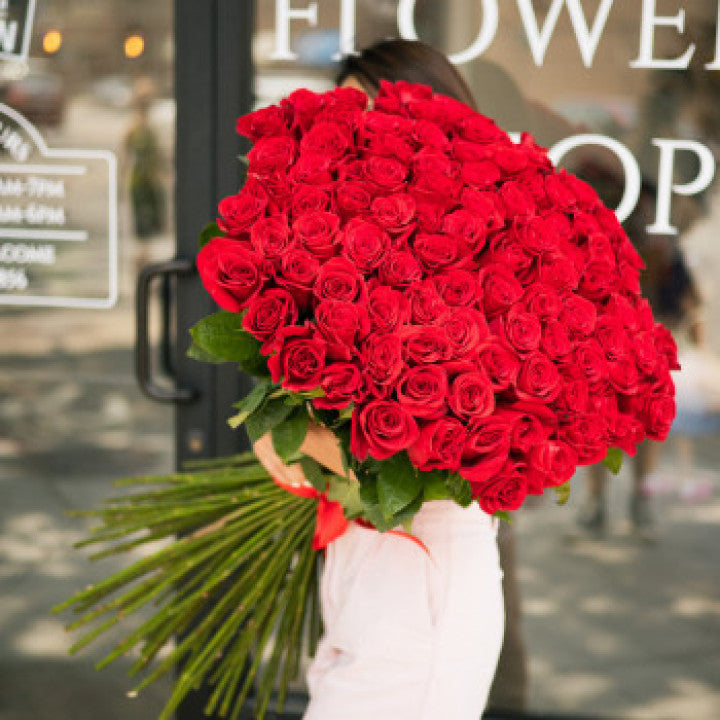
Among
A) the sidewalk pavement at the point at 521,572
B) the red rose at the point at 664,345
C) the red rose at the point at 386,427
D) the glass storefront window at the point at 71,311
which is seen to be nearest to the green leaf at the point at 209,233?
the red rose at the point at 386,427

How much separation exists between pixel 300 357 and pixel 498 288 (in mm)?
265

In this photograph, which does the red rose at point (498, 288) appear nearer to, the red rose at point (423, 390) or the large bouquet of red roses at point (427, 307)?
the large bouquet of red roses at point (427, 307)

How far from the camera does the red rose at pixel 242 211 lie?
129 cm

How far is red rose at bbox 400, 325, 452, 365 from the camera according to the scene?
3.85ft

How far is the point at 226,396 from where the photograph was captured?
7.80 feet

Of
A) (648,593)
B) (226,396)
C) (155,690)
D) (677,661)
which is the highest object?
(226,396)

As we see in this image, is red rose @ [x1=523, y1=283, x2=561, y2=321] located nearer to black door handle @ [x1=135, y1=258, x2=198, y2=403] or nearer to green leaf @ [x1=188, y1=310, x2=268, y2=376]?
green leaf @ [x1=188, y1=310, x2=268, y2=376]

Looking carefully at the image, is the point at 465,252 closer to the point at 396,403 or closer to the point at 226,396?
the point at 396,403

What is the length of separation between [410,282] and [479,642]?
0.62 meters

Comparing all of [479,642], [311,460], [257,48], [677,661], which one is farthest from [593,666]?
[257,48]

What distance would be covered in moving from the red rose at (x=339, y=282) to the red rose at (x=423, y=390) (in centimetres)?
12

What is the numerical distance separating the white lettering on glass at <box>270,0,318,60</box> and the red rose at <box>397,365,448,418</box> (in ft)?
4.46

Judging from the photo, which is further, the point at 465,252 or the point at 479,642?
the point at 479,642

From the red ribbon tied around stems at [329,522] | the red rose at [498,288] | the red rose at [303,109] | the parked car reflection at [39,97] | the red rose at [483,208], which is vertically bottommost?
the red ribbon tied around stems at [329,522]
